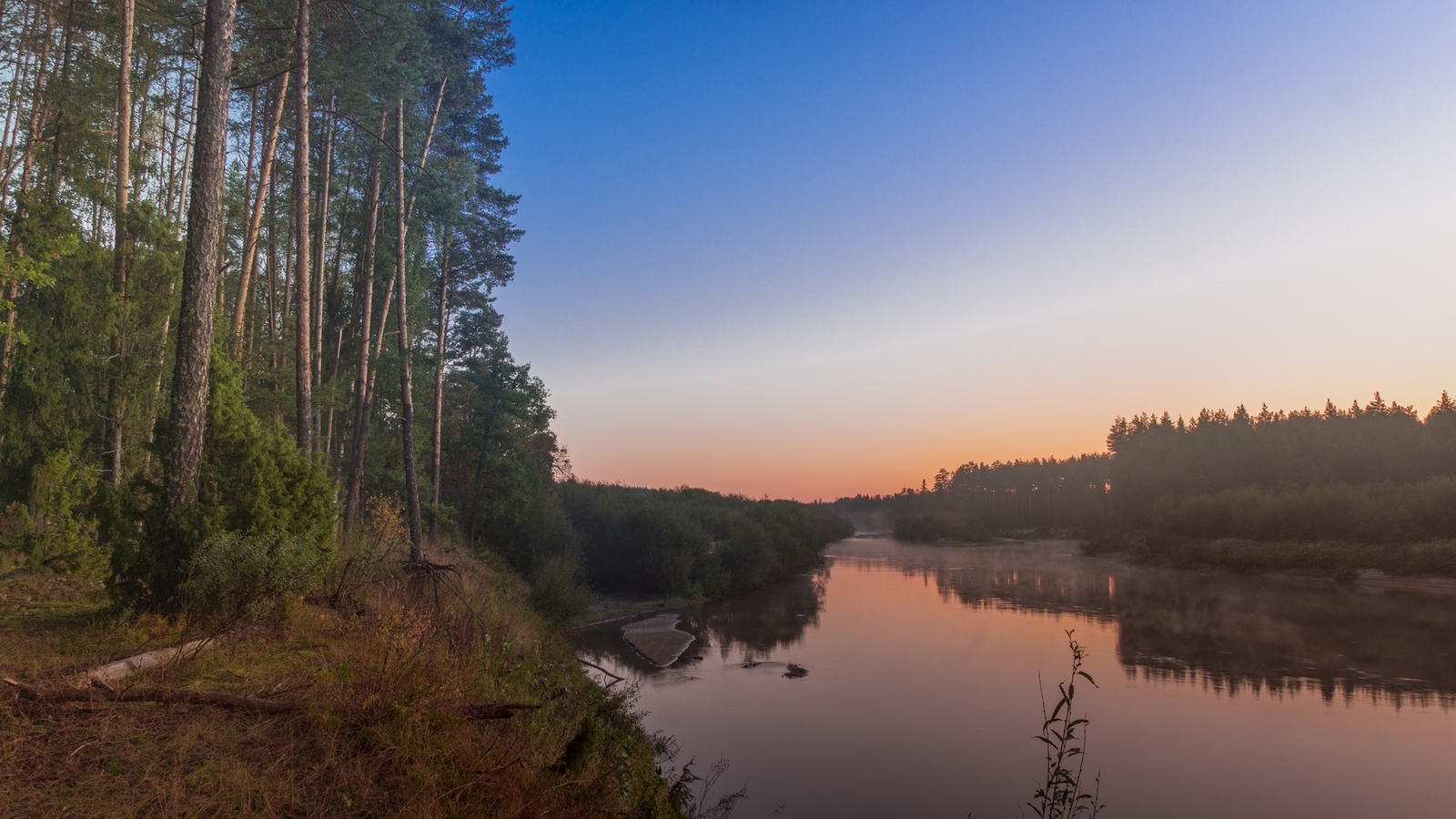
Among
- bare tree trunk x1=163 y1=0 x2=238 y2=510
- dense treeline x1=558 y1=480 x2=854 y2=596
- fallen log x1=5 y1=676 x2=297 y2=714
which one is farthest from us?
dense treeline x1=558 y1=480 x2=854 y2=596

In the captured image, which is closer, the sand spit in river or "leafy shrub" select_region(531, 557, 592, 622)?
the sand spit in river

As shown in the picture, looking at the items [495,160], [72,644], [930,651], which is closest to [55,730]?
[72,644]

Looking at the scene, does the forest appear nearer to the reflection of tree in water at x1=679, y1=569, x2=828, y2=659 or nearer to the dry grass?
the dry grass

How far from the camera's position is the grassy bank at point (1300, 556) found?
118ft

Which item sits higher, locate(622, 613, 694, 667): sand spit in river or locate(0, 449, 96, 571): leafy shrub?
locate(0, 449, 96, 571): leafy shrub

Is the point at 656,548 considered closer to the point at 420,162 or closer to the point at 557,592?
the point at 557,592

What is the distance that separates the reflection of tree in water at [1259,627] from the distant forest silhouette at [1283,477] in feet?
22.5

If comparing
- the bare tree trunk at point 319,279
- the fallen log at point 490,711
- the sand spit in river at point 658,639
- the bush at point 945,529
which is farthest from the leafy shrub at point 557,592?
the bush at point 945,529

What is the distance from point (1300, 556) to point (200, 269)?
5231cm

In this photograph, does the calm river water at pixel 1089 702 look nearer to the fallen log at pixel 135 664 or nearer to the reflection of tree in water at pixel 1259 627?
the reflection of tree in water at pixel 1259 627

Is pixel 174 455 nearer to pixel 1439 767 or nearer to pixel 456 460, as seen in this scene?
pixel 1439 767

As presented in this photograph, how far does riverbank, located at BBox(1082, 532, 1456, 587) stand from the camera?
35.8m

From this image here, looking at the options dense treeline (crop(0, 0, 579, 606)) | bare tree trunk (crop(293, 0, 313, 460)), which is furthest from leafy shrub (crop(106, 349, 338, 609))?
bare tree trunk (crop(293, 0, 313, 460))

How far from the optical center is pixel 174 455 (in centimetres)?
779
